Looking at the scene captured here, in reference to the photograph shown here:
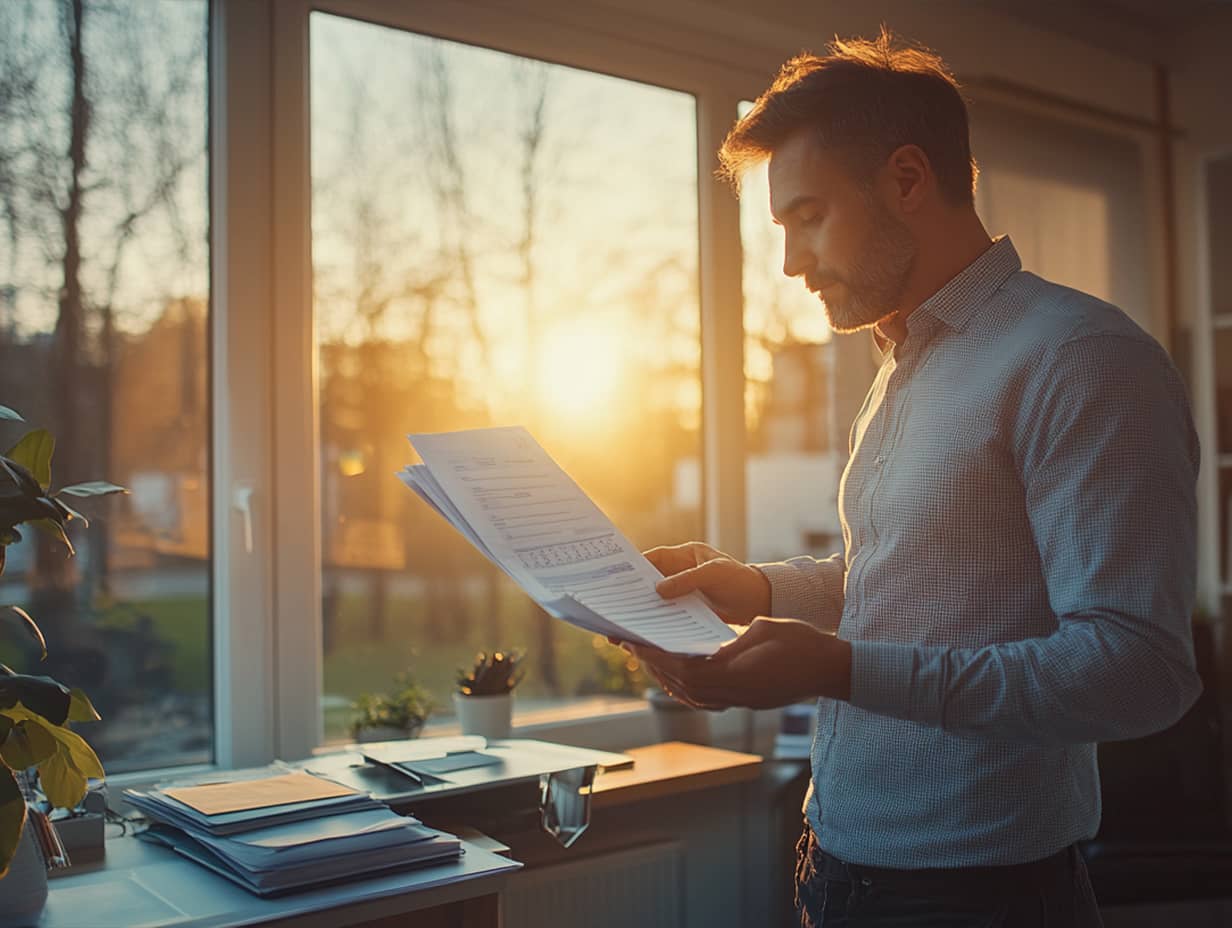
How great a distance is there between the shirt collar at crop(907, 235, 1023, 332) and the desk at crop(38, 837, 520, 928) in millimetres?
850

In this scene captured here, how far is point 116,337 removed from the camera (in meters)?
2.06

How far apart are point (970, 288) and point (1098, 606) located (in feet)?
1.36

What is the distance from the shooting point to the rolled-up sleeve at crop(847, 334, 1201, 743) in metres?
1.03

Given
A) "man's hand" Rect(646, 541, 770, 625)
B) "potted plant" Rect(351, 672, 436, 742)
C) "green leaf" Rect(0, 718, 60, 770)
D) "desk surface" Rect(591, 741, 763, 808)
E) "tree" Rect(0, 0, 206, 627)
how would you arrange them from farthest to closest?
"potted plant" Rect(351, 672, 436, 742), "desk surface" Rect(591, 741, 763, 808), "tree" Rect(0, 0, 206, 627), "man's hand" Rect(646, 541, 770, 625), "green leaf" Rect(0, 718, 60, 770)

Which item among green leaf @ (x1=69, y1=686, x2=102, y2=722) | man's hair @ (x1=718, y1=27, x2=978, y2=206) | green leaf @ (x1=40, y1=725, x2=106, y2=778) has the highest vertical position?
man's hair @ (x1=718, y1=27, x2=978, y2=206)

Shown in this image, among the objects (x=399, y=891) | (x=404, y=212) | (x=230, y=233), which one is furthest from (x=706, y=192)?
(x=399, y=891)

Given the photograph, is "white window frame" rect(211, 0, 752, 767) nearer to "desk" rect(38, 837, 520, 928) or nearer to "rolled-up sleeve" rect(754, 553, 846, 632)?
"desk" rect(38, 837, 520, 928)

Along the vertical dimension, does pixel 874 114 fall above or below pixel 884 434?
above

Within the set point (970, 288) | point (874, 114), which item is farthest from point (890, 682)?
point (874, 114)

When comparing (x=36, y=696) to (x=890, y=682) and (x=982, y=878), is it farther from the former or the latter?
(x=982, y=878)

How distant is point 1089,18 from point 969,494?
263 centimetres

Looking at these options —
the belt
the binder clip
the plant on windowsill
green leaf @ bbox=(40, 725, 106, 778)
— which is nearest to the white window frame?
the plant on windowsill

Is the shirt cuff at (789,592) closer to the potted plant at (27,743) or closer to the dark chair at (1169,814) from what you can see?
the potted plant at (27,743)

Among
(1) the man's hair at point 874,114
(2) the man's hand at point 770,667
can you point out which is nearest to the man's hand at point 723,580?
(2) the man's hand at point 770,667
